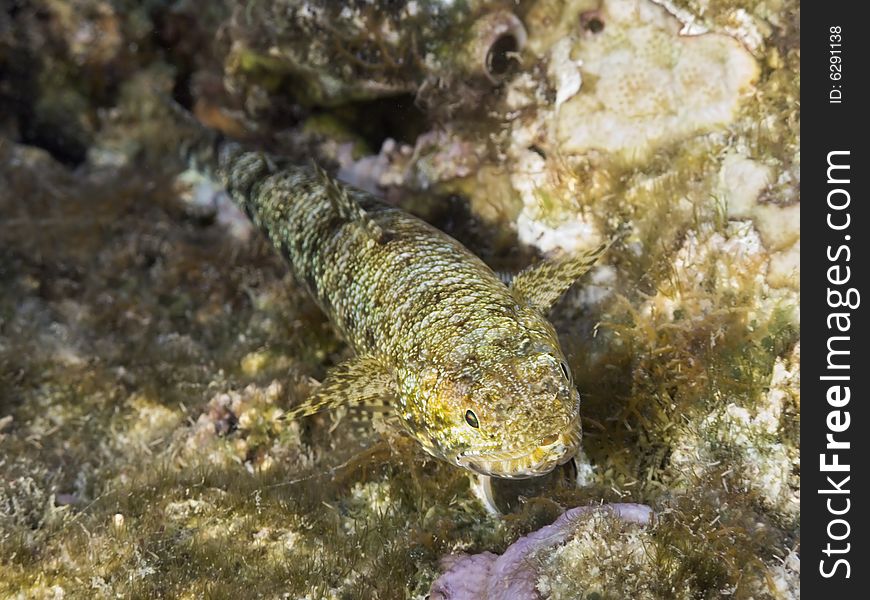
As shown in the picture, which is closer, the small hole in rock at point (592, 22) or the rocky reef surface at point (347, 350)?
the rocky reef surface at point (347, 350)

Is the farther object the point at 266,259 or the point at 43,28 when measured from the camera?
the point at 43,28

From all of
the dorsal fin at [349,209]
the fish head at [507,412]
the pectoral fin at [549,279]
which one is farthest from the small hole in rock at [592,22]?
the fish head at [507,412]

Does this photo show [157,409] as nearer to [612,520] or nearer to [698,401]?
[612,520]

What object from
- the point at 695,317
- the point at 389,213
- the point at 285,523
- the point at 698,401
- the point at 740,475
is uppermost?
the point at 389,213

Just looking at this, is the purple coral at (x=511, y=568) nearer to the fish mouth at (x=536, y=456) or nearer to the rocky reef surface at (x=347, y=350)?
the rocky reef surface at (x=347, y=350)

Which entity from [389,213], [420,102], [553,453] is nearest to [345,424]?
[389,213]

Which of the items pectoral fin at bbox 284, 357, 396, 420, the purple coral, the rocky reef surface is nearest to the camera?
the purple coral

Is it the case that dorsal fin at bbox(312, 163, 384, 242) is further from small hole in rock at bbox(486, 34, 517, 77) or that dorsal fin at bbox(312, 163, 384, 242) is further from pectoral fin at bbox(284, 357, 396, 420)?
small hole in rock at bbox(486, 34, 517, 77)

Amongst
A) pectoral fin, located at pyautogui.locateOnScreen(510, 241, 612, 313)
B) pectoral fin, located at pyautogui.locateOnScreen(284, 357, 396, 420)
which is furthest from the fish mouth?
pectoral fin, located at pyautogui.locateOnScreen(510, 241, 612, 313)
